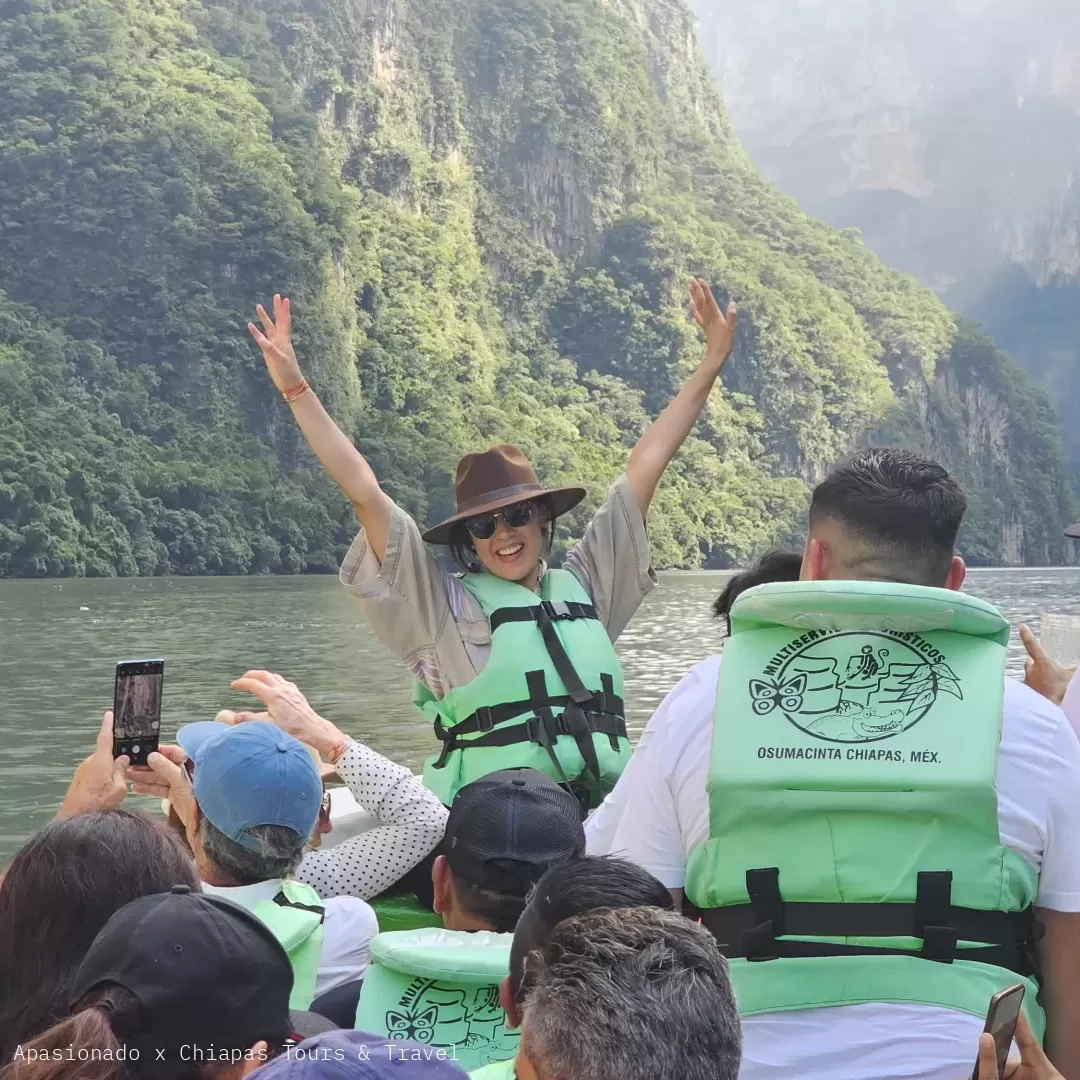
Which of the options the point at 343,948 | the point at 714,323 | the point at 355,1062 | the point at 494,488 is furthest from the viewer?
the point at 714,323

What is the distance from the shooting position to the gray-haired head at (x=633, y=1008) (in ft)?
3.58

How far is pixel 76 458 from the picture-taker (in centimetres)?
5994

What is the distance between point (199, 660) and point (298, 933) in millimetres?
20783

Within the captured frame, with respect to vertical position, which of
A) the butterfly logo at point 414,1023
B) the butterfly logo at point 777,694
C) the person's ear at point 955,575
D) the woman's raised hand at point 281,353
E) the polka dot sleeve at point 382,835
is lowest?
the polka dot sleeve at point 382,835

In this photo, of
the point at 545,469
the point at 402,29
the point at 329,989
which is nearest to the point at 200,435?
the point at 545,469

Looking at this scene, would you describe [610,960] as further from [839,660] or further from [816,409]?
[816,409]

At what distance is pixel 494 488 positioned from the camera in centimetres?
308

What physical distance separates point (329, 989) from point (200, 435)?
231ft

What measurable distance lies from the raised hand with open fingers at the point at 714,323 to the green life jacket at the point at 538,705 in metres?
0.71

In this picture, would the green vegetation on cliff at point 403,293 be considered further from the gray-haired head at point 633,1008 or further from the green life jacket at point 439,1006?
the gray-haired head at point 633,1008

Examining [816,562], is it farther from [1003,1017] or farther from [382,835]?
[382,835]

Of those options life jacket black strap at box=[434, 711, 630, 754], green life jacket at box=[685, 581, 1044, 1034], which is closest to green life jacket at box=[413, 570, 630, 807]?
life jacket black strap at box=[434, 711, 630, 754]

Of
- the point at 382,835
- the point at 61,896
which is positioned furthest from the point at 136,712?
the point at 61,896

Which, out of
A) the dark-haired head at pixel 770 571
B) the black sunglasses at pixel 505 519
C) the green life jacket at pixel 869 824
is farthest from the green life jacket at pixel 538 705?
the green life jacket at pixel 869 824
